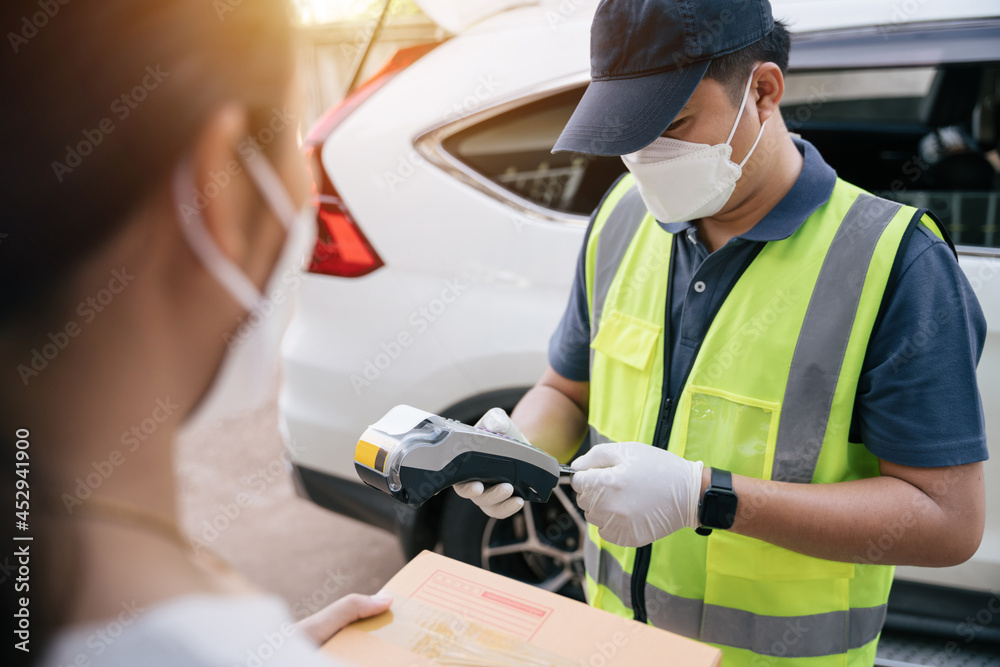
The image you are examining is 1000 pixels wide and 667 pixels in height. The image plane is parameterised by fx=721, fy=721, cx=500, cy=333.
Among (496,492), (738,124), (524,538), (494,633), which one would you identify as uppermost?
(738,124)

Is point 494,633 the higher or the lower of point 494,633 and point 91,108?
the lower

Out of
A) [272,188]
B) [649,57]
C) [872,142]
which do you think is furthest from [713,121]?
[872,142]

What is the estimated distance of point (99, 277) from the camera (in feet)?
1.49

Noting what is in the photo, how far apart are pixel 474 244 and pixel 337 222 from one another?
0.43 metres

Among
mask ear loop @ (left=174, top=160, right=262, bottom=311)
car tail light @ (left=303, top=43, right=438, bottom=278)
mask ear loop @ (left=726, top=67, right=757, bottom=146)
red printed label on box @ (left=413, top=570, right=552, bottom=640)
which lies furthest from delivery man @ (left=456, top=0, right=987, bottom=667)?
car tail light @ (left=303, top=43, right=438, bottom=278)

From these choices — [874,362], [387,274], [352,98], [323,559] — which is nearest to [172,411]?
[874,362]

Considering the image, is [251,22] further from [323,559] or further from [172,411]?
[323,559]

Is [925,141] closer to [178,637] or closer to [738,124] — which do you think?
[738,124]

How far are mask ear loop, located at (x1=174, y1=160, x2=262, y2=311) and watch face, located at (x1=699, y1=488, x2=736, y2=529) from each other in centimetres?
82

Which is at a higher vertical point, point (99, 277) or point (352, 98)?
point (99, 277)

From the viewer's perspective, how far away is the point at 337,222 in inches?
84.1

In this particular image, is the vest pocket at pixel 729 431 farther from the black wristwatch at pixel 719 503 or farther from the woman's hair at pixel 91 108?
the woman's hair at pixel 91 108

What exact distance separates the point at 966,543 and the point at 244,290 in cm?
115

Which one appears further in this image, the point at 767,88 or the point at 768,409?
the point at 767,88
